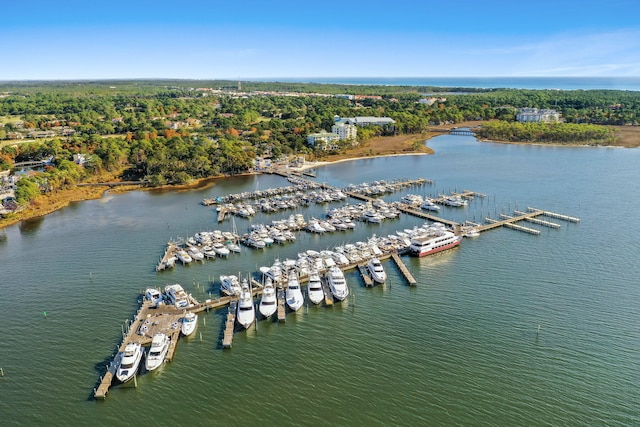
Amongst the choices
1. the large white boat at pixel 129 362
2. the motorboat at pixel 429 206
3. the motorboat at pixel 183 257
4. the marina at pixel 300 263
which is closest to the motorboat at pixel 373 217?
the marina at pixel 300 263

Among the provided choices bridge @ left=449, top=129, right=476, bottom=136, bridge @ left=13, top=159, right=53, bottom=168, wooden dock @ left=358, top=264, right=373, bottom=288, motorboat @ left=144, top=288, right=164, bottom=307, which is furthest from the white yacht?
bridge @ left=449, top=129, right=476, bottom=136

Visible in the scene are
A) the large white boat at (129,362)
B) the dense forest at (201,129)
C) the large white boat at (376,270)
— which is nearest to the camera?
the large white boat at (129,362)

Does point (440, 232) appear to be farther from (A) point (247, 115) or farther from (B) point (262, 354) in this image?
(A) point (247, 115)

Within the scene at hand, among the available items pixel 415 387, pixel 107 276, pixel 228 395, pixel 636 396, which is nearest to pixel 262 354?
pixel 228 395

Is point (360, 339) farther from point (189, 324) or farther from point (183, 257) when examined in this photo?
point (183, 257)

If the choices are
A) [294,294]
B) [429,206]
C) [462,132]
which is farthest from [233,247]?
[462,132]

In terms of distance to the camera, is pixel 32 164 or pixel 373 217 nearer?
pixel 373 217

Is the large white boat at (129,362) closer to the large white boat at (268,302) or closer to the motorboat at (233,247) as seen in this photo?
the large white boat at (268,302)
